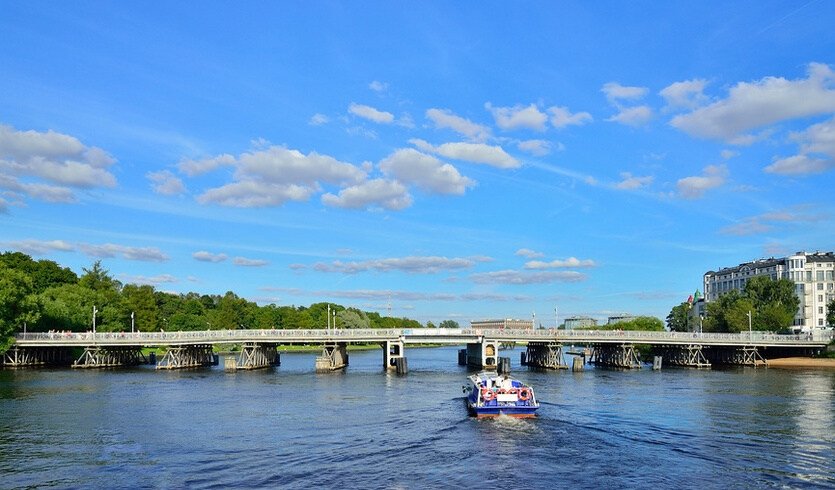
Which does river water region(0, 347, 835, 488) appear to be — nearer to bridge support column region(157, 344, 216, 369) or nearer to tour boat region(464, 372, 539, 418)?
tour boat region(464, 372, 539, 418)

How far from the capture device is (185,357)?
376 ft

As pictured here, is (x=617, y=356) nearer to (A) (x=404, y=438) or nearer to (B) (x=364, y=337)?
(B) (x=364, y=337)

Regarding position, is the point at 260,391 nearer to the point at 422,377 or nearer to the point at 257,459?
the point at 422,377

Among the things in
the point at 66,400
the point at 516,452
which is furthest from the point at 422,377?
the point at 516,452

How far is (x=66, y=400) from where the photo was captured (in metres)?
64.7

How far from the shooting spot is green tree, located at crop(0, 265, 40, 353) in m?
105

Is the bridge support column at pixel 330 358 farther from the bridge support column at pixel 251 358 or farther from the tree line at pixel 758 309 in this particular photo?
the tree line at pixel 758 309

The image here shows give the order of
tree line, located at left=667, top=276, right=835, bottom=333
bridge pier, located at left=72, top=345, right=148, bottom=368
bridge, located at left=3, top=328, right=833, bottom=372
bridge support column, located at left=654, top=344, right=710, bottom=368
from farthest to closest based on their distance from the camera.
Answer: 1. tree line, located at left=667, top=276, right=835, bottom=333
2. bridge support column, located at left=654, top=344, right=710, bottom=368
3. bridge pier, located at left=72, top=345, right=148, bottom=368
4. bridge, located at left=3, top=328, right=833, bottom=372

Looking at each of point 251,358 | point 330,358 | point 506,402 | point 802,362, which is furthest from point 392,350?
point 802,362

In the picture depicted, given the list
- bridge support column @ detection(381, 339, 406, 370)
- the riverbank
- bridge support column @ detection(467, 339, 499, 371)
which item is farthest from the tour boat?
the riverbank

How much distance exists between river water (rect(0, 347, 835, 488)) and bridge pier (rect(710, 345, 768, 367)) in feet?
146

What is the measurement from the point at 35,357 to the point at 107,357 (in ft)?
38.8

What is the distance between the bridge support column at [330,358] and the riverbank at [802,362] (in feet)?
245

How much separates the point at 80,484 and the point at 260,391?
42577mm
